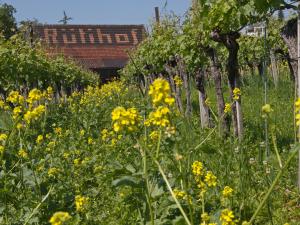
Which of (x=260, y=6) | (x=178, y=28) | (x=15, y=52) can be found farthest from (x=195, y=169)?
(x=15, y=52)

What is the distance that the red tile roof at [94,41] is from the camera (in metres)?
42.4

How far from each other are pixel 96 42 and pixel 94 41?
0.20 metres

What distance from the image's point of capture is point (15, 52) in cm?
1367

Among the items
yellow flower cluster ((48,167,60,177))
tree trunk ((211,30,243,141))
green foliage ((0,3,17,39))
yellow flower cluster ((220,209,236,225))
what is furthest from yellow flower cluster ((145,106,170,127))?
green foliage ((0,3,17,39))

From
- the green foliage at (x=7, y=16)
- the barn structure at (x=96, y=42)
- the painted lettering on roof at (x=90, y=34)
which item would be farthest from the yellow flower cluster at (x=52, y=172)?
the green foliage at (x=7, y=16)

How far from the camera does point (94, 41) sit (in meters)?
45.8

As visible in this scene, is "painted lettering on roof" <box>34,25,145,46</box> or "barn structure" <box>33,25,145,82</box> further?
Answer: "painted lettering on roof" <box>34,25,145,46</box>

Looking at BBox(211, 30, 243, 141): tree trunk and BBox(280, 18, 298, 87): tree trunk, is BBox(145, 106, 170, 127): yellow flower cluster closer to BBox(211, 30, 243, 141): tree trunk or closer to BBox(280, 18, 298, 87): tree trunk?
BBox(280, 18, 298, 87): tree trunk

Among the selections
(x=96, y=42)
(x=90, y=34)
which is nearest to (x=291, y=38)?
(x=96, y=42)

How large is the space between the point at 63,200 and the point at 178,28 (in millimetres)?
8581

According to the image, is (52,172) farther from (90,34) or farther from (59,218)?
(90,34)

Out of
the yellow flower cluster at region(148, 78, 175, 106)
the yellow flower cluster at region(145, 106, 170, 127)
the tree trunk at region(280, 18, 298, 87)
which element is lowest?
the yellow flower cluster at region(145, 106, 170, 127)

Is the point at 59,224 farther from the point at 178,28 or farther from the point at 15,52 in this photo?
the point at 15,52

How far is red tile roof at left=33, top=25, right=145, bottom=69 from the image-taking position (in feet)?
139
